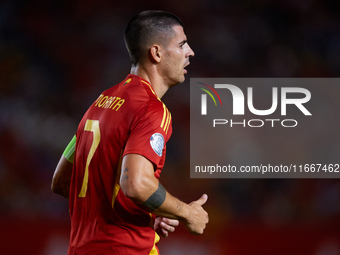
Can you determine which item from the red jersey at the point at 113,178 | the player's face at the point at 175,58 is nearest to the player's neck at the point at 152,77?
the player's face at the point at 175,58

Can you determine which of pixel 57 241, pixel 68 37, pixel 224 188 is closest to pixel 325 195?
pixel 224 188

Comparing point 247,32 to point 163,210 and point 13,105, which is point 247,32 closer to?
point 13,105

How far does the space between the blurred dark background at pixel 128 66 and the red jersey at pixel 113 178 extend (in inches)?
152

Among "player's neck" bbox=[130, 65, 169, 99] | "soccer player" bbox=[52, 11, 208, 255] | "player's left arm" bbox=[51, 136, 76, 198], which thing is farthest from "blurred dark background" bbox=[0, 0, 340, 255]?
"soccer player" bbox=[52, 11, 208, 255]

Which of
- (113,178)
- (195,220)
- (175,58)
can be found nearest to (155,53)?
(175,58)

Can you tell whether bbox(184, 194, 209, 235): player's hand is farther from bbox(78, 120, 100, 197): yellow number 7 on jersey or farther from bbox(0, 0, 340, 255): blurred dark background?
bbox(0, 0, 340, 255): blurred dark background

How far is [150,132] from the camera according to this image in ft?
5.05

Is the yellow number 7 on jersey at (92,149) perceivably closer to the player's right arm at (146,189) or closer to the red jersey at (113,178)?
the red jersey at (113,178)

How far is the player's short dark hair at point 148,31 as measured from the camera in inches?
74.3

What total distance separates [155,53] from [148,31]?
110 mm

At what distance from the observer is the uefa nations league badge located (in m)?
1.52

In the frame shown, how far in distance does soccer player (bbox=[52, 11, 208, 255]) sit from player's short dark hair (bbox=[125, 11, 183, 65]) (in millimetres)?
179

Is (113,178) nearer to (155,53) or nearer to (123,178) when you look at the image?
(123,178)

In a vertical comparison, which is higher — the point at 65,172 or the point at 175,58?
the point at 175,58
